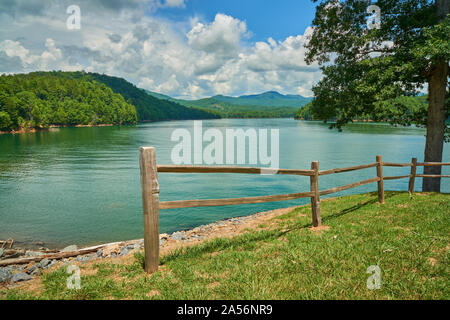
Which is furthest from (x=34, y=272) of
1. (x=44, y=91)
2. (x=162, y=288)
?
(x=44, y=91)

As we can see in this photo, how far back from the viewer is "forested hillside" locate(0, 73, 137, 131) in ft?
293

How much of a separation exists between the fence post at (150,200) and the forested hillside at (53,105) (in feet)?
336

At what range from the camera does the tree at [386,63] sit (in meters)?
11.9

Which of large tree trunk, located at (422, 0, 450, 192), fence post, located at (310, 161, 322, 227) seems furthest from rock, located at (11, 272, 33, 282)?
large tree trunk, located at (422, 0, 450, 192)

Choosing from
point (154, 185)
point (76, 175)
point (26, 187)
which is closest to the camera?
point (154, 185)

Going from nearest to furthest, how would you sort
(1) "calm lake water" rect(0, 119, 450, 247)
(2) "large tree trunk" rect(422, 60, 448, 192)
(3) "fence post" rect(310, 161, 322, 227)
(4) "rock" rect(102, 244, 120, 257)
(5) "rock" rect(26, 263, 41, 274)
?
(5) "rock" rect(26, 263, 41, 274)
(3) "fence post" rect(310, 161, 322, 227)
(4) "rock" rect(102, 244, 120, 257)
(2) "large tree trunk" rect(422, 60, 448, 192)
(1) "calm lake water" rect(0, 119, 450, 247)

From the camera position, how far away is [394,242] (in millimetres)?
5801

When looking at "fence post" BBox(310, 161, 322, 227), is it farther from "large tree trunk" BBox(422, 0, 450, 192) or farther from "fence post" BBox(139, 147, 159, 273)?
"large tree trunk" BBox(422, 0, 450, 192)

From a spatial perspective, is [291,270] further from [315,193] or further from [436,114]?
[436,114]

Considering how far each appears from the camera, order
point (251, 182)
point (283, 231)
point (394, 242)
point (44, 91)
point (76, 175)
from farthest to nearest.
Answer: point (44, 91) → point (76, 175) → point (251, 182) → point (283, 231) → point (394, 242)

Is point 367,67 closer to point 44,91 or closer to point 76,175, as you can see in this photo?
point 76,175

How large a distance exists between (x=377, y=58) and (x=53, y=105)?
15240 cm

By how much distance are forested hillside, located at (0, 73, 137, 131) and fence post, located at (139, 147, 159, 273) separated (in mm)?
102272
